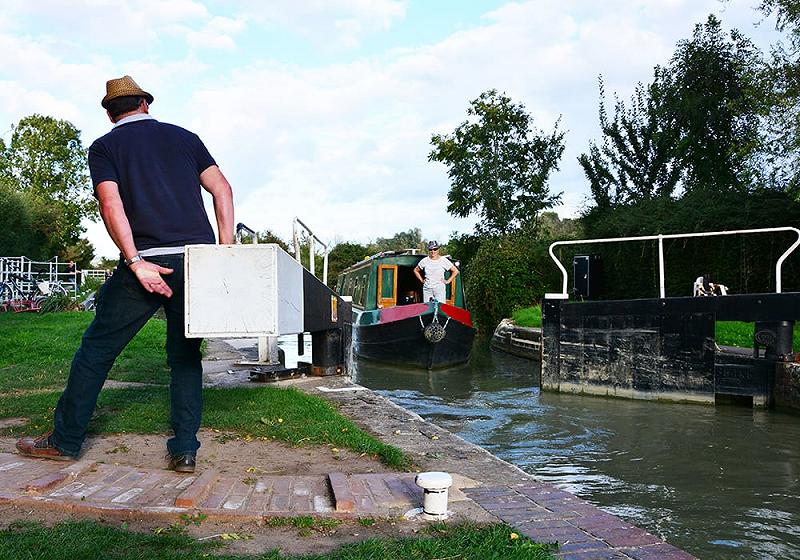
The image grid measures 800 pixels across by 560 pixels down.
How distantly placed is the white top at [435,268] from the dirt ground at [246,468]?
9279 millimetres

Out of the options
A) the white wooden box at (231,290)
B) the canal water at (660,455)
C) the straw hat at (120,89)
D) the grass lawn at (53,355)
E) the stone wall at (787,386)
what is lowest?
the canal water at (660,455)

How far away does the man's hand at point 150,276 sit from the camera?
3364mm

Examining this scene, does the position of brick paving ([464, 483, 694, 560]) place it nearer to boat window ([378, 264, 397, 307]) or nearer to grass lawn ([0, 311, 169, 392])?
grass lawn ([0, 311, 169, 392])

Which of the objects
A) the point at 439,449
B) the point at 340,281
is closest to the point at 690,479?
the point at 439,449

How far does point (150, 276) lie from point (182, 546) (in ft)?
4.34

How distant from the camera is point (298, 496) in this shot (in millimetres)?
3248

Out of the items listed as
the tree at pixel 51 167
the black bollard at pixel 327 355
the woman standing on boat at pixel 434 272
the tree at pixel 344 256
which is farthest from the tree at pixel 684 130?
the tree at pixel 51 167

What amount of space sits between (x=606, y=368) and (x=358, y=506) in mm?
7552

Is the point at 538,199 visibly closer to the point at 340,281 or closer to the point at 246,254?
the point at 340,281

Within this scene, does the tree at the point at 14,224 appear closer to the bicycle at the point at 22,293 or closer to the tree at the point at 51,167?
the tree at the point at 51,167

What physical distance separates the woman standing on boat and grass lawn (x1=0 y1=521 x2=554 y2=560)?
34.7 feet

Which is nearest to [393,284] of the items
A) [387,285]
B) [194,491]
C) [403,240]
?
[387,285]

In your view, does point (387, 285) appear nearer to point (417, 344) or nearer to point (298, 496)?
point (417, 344)

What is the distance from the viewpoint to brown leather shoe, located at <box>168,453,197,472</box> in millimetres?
3582
